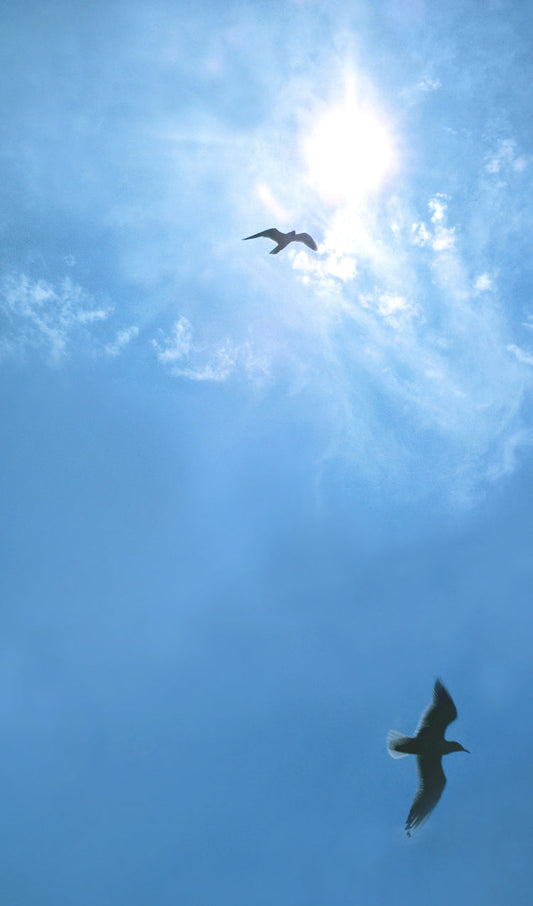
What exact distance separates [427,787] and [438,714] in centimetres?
205

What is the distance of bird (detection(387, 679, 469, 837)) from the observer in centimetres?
1398

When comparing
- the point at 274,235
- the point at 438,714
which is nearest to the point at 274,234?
the point at 274,235

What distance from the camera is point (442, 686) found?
46.2ft

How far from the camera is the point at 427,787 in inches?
563

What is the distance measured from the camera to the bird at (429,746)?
14.0 meters

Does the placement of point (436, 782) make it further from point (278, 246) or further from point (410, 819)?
point (278, 246)

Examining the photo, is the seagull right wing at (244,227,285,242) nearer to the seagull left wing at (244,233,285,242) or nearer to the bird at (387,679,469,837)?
the seagull left wing at (244,233,285,242)

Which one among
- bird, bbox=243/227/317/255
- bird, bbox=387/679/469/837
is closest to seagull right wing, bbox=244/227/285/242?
bird, bbox=243/227/317/255

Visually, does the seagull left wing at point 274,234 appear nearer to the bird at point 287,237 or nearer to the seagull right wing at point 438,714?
the bird at point 287,237

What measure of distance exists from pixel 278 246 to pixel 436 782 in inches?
606

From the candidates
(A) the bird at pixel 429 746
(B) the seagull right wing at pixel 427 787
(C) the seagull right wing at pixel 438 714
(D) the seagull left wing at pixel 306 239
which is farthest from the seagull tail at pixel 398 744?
(D) the seagull left wing at pixel 306 239

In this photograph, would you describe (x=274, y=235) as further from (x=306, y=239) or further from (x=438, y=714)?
(x=438, y=714)

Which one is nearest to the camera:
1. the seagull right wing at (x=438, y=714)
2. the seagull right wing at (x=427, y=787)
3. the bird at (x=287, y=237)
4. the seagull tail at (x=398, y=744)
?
the seagull right wing at (x=427, y=787)

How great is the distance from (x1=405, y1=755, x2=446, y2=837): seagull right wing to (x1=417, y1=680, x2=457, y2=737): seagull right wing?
989 millimetres
